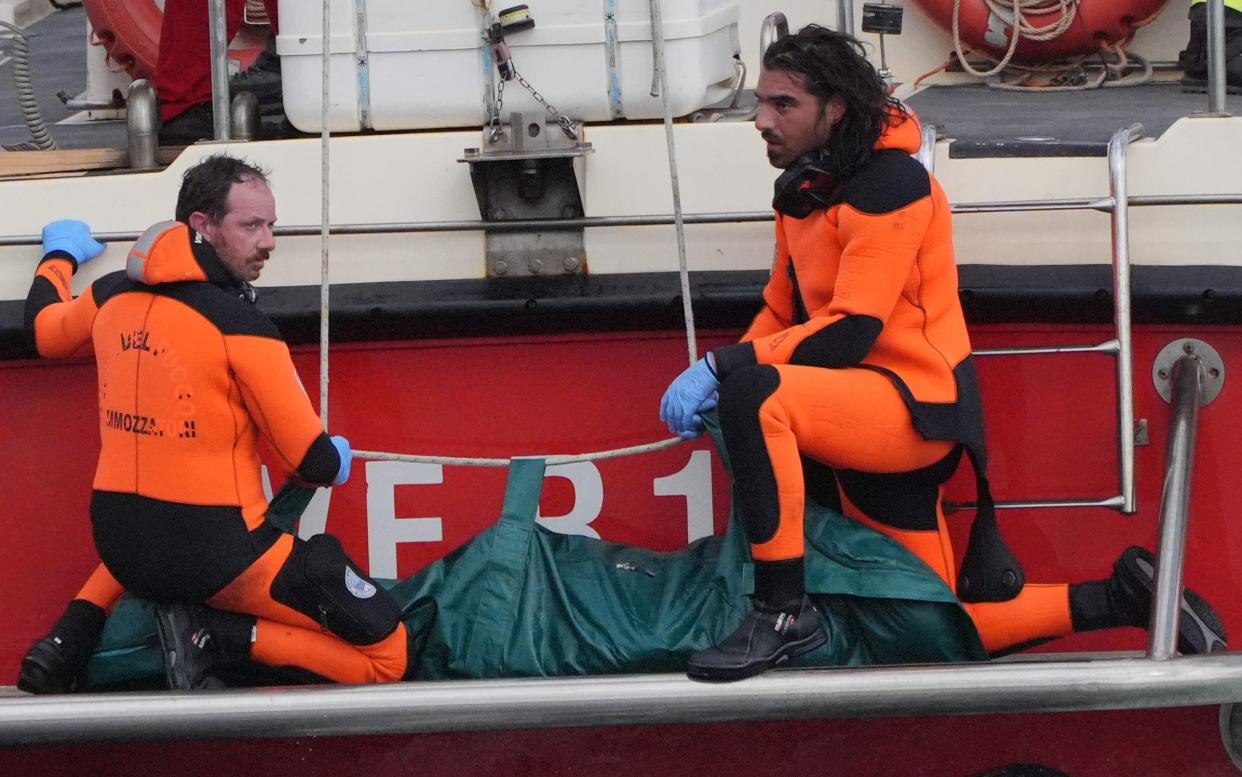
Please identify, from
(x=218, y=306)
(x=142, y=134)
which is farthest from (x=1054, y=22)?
(x=218, y=306)

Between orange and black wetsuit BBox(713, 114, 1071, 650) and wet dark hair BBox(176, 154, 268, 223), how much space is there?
2.92 feet

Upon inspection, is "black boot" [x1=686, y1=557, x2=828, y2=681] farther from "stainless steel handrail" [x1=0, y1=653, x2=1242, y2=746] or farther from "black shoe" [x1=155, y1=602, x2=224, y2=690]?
"black shoe" [x1=155, y1=602, x2=224, y2=690]

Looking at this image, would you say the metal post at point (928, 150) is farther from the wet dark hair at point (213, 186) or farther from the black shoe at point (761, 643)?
the wet dark hair at point (213, 186)

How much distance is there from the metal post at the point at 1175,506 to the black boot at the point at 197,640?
5.22 feet

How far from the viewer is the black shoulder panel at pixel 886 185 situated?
2775 mm

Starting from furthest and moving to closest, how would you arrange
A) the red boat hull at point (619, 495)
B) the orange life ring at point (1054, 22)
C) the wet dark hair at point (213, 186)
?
the orange life ring at point (1054, 22)
the red boat hull at point (619, 495)
the wet dark hair at point (213, 186)

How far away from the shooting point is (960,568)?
3131mm

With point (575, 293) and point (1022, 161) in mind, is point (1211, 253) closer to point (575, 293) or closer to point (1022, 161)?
point (1022, 161)

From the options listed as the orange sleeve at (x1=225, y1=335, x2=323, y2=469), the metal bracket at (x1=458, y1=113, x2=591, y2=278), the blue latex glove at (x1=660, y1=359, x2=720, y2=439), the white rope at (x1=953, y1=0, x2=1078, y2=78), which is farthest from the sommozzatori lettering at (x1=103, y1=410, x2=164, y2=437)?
the white rope at (x1=953, y1=0, x2=1078, y2=78)

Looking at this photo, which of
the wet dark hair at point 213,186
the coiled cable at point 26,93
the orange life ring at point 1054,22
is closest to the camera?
the wet dark hair at point 213,186

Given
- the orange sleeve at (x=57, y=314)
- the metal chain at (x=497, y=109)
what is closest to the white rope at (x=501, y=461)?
the orange sleeve at (x=57, y=314)

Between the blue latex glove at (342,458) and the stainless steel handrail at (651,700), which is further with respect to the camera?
the blue latex glove at (342,458)

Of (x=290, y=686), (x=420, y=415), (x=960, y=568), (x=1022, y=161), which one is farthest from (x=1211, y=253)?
(x=290, y=686)

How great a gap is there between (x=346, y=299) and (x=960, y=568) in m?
1.30
